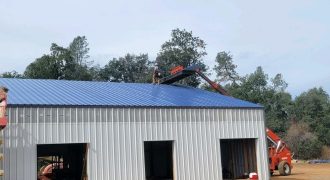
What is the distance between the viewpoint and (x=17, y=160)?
20.7 meters

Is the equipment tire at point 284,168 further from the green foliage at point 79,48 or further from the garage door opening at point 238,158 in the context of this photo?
the green foliage at point 79,48

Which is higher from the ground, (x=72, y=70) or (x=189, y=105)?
(x=72, y=70)

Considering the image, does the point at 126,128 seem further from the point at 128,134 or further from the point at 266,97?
the point at 266,97

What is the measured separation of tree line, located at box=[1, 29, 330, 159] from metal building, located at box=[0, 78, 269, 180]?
1541 inches

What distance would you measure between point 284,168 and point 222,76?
60564 mm

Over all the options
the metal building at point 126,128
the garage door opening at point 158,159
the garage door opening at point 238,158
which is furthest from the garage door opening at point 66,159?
the garage door opening at point 238,158

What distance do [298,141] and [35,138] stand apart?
2108 inches

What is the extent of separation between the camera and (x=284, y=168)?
118ft

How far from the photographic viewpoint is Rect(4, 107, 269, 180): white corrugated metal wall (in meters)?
21.1

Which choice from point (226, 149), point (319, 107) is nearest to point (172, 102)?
point (226, 149)

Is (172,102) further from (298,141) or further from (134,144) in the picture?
(298,141)

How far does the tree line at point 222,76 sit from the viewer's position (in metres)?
67.9

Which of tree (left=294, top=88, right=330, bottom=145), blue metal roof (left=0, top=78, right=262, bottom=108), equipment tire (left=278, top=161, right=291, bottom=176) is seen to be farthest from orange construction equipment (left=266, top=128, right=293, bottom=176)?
tree (left=294, top=88, right=330, bottom=145)

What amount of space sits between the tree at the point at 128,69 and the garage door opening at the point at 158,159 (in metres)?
50.5
